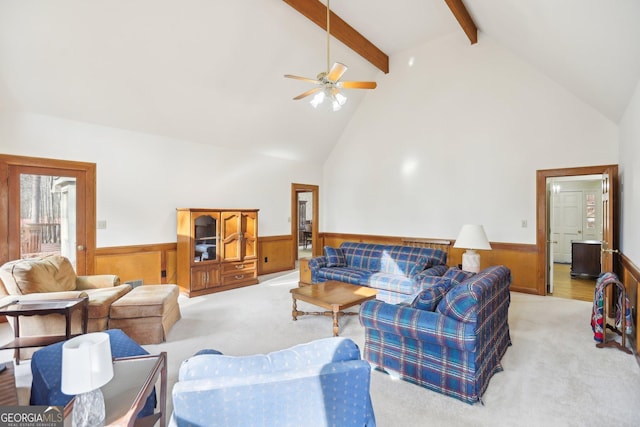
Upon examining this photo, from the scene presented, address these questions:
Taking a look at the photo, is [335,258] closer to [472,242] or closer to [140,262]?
[472,242]

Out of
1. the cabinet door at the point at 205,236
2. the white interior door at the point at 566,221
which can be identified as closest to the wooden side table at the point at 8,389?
the cabinet door at the point at 205,236

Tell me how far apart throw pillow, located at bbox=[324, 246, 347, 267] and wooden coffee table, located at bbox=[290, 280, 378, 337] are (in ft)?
2.92

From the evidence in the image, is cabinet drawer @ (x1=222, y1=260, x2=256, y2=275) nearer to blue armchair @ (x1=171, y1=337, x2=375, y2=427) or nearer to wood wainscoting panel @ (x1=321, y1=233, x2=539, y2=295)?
wood wainscoting panel @ (x1=321, y1=233, x2=539, y2=295)

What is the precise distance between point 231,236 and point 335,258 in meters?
1.87

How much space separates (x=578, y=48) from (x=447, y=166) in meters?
2.83

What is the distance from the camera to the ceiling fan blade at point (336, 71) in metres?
3.22

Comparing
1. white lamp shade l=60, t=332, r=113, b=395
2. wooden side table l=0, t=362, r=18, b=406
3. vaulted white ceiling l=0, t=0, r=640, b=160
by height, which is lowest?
wooden side table l=0, t=362, r=18, b=406

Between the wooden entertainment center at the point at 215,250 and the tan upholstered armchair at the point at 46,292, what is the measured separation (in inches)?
58.9

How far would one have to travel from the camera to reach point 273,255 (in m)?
6.87

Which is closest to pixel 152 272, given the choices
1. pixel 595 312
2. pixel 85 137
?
pixel 85 137

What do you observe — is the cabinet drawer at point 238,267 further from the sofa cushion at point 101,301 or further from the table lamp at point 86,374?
the table lamp at point 86,374

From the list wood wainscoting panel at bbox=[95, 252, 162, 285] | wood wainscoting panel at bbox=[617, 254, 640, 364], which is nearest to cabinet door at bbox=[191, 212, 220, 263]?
wood wainscoting panel at bbox=[95, 252, 162, 285]

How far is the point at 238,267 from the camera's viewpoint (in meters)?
5.54

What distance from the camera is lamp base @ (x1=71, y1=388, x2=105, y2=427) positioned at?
1.24m
